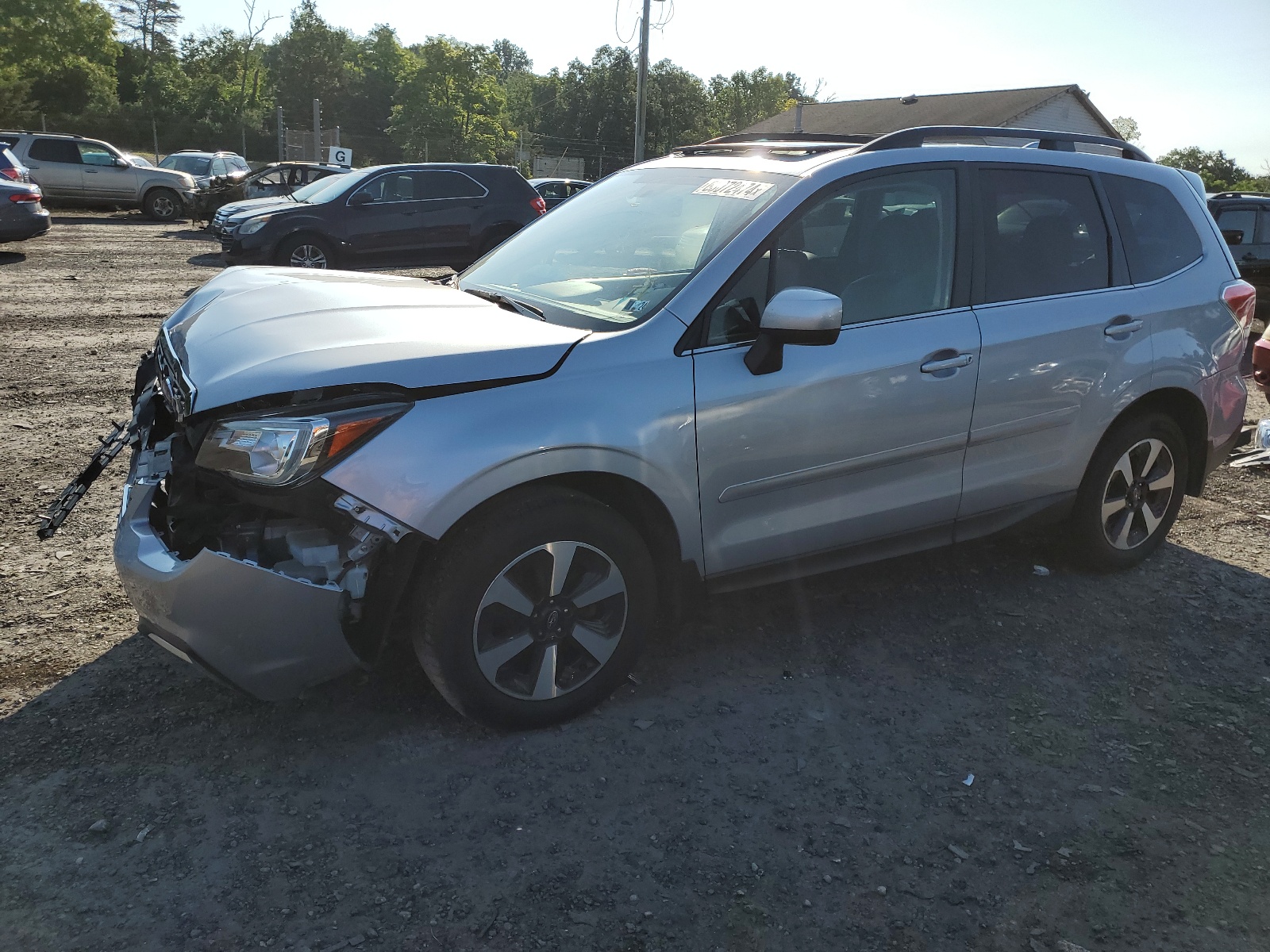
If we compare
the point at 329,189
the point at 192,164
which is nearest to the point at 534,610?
the point at 329,189

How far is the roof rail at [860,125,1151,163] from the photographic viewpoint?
3.86 meters

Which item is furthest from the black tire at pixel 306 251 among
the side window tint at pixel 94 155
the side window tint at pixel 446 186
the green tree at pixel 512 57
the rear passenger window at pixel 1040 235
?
the green tree at pixel 512 57

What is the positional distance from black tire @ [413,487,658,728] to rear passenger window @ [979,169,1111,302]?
6.11ft

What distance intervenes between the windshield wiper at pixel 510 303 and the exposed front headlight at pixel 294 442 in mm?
852

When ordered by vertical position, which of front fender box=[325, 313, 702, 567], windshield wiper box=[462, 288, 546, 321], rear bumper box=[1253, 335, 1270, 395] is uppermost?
windshield wiper box=[462, 288, 546, 321]

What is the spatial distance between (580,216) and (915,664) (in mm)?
2244

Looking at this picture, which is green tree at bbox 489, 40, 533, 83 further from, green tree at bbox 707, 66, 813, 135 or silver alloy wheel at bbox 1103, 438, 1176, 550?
silver alloy wheel at bbox 1103, 438, 1176, 550

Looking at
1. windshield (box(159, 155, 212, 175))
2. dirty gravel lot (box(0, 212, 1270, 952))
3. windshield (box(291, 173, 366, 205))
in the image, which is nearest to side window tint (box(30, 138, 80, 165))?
windshield (box(159, 155, 212, 175))

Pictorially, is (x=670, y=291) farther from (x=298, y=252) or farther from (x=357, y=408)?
(x=298, y=252)

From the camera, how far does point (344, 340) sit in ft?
9.84

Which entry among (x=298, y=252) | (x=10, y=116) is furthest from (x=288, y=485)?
(x=10, y=116)

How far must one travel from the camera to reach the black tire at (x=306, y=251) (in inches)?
521

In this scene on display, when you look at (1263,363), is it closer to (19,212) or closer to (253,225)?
(253,225)

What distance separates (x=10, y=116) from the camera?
42.8 metres
